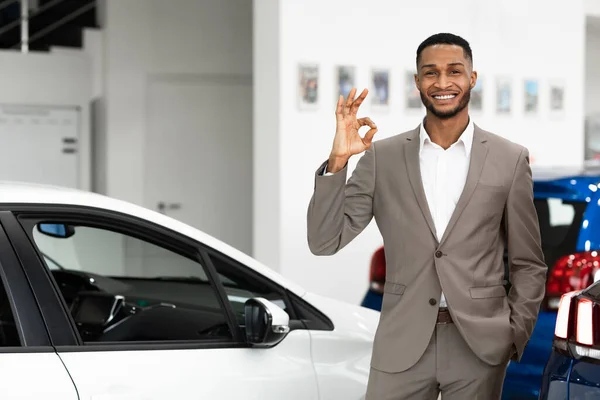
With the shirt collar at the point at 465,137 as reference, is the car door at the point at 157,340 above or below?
below

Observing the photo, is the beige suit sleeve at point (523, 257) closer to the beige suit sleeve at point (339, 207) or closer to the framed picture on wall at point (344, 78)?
the beige suit sleeve at point (339, 207)

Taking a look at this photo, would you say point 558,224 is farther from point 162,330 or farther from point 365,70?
point 365,70

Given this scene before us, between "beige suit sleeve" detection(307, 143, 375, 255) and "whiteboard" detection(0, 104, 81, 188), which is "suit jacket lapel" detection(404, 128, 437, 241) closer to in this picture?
"beige suit sleeve" detection(307, 143, 375, 255)

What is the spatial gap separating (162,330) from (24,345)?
77cm

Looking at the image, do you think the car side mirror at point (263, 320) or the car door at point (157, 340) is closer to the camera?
the car door at point (157, 340)

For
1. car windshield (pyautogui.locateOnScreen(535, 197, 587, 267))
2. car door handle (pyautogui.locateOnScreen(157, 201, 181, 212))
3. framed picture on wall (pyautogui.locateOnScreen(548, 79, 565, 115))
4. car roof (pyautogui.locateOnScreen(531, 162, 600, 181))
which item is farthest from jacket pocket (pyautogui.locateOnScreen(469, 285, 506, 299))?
car door handle (pyautogui.locateOnScreen(157, 201, 181, 212))

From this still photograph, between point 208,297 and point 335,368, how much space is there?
939 mm

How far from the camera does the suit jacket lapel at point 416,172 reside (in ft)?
8.28

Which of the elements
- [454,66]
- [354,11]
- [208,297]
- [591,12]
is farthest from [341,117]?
[591,12]

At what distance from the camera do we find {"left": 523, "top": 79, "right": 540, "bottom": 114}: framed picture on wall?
23.0 feet

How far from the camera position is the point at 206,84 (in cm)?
935

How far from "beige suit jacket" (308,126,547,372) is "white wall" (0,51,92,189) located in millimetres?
7121

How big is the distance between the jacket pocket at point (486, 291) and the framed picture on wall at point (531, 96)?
469 cm

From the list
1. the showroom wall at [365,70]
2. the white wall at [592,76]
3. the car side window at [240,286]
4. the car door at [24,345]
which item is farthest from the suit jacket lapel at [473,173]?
the white wall at [592,76]
